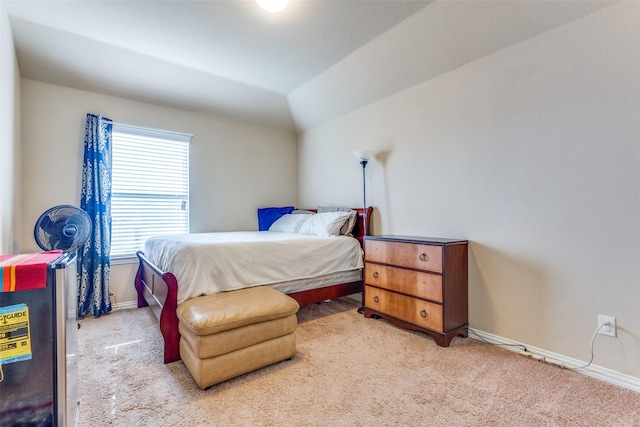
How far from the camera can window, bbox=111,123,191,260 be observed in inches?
126

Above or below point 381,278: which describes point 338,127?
above

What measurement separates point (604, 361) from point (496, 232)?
969 mm

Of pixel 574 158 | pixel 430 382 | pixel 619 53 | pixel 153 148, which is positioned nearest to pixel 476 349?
pixel 430 382

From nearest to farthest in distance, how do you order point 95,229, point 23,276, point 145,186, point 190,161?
point 23,276 < point 95,229 < point 145,186 < point 190,161

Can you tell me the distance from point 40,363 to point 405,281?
223 centimetres

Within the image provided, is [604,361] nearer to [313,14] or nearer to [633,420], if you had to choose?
[633,420]

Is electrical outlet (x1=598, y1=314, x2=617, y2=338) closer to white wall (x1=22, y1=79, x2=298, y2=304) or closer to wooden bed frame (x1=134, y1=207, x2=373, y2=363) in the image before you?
wooden bed frame (x1=134, y1=207, x2=373, y2=363)

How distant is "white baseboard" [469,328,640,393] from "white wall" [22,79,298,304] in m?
3.10

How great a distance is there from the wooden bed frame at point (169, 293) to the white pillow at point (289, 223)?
27.2 inches

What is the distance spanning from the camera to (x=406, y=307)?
2.45 meters

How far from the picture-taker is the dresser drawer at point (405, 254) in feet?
7.37

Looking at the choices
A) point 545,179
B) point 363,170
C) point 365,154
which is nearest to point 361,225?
point 363,170

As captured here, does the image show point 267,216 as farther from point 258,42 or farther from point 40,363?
point 40,363

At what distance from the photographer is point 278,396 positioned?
5.19 ft
